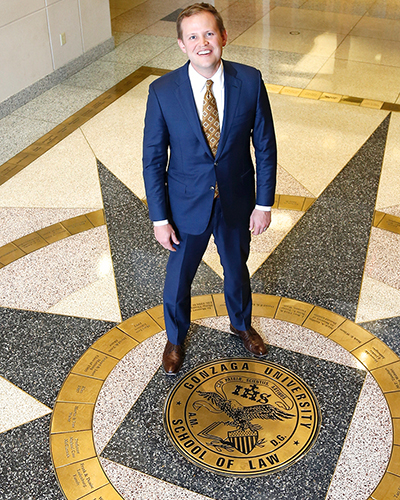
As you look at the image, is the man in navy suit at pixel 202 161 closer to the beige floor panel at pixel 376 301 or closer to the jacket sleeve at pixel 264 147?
the jacket sleeve at pixel 264 147

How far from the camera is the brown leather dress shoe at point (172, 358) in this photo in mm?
2814

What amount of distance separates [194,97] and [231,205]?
1.62ft

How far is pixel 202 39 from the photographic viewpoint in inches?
82.7

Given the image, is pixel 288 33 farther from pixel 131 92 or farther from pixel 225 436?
pixel 225 436

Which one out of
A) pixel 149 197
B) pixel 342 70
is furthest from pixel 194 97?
pixel 342 70

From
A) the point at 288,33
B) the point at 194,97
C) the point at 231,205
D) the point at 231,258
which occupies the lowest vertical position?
the point at 288,33

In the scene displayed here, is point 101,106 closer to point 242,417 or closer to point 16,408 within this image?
point 16,408

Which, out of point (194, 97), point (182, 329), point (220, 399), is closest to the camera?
point (194, 97)

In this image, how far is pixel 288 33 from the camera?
8023 mm

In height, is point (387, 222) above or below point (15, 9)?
below

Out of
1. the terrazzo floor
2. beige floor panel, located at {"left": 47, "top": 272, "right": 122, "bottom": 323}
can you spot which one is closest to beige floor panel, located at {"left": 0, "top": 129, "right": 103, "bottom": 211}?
the terrazzo floor

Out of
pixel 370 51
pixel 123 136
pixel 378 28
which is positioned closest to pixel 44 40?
pixel 123 136

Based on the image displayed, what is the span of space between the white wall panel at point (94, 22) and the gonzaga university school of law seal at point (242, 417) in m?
5.27

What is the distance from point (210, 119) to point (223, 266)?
0.75 metres
